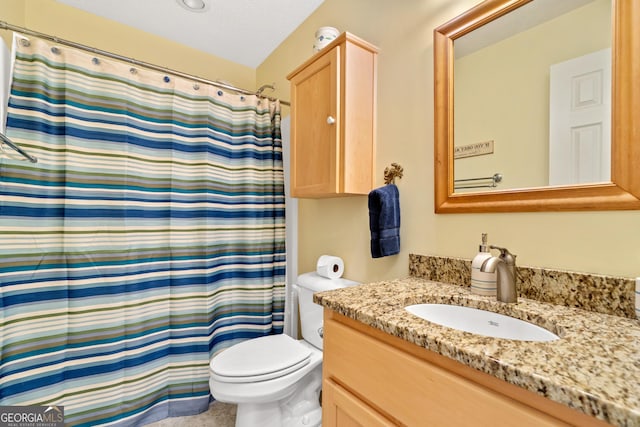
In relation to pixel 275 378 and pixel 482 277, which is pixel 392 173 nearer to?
pixel 482 277

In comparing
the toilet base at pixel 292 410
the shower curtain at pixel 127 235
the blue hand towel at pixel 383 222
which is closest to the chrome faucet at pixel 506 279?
the blue hand towel at pixel 383 222

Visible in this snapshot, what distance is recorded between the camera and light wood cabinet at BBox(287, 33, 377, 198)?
125cm

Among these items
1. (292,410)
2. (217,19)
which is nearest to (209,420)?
(292,410)

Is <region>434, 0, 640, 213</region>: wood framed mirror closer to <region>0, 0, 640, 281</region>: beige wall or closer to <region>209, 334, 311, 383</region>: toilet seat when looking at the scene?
<region>0, 0, 640, 281</region>: beige wall

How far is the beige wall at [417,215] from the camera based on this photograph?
0.77 m

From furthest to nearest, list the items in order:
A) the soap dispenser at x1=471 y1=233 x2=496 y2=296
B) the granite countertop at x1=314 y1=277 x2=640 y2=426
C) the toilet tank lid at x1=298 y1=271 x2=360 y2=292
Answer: the toilet tank lid at x1=298 y1=271 x2=360 y2=292 < the soap dispenser at x1=471 y1=233 x2=496 y2=296 < the granite countertop at x1=314 y1=277 x2=640 y2=426

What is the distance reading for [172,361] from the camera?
1.63 meters

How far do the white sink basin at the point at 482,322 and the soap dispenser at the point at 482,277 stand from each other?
78mm

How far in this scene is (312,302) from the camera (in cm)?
151

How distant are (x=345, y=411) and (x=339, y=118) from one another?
110cm

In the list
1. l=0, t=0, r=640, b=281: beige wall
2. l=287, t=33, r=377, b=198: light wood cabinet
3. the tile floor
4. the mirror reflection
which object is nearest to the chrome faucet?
l=0, t=0, r=640, b=281: beige wall

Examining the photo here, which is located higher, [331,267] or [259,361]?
[331,267]

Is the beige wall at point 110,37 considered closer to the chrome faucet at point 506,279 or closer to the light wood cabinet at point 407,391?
the light wood cabinet at point 407,391

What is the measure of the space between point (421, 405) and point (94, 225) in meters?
1.64
